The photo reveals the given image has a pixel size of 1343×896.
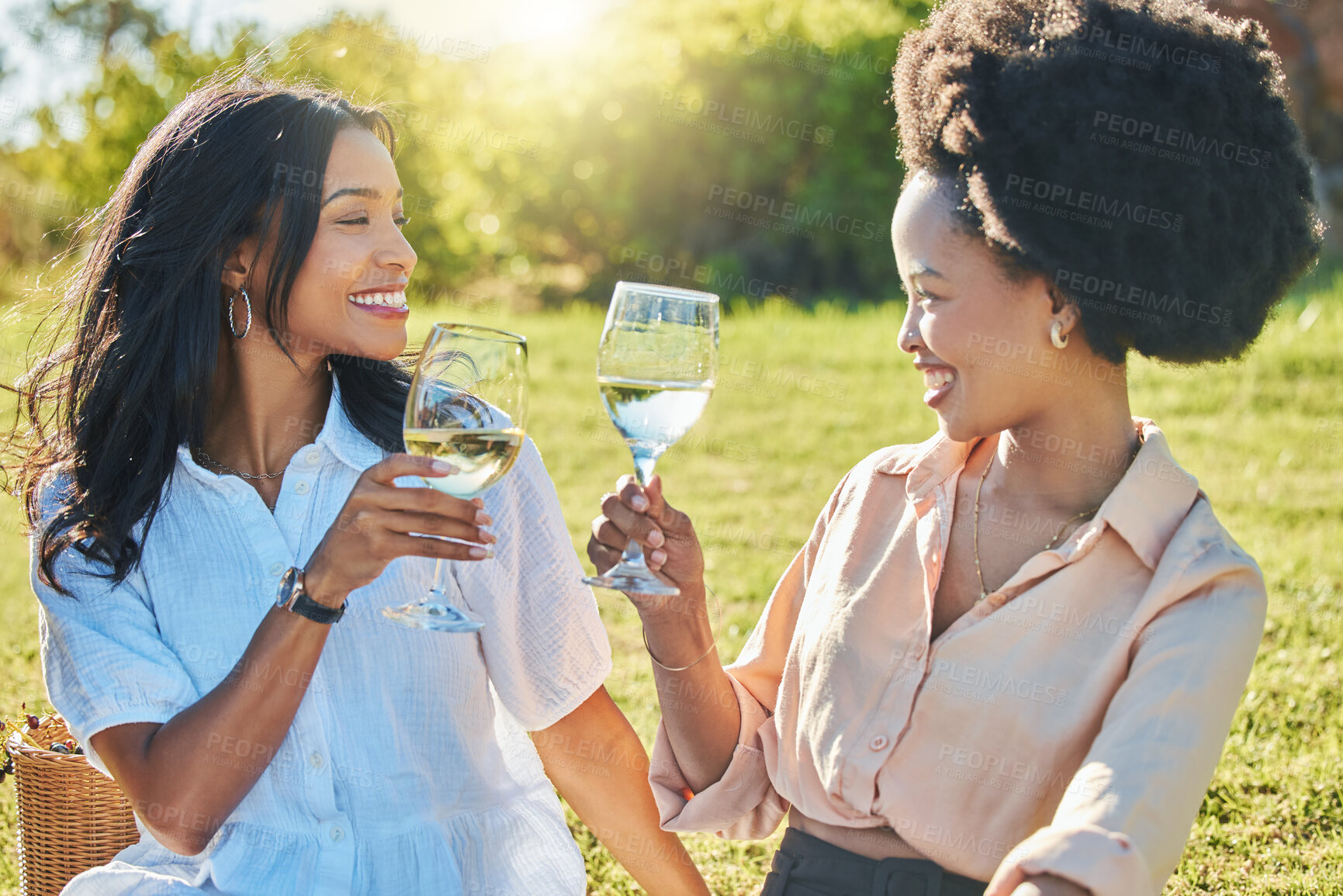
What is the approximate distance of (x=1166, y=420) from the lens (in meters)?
8.62

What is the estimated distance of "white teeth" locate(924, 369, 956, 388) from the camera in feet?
7.27

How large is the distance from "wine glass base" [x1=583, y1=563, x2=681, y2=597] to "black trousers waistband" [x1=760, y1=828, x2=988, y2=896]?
2.24 ft

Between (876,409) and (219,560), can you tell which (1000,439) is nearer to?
(219,560)

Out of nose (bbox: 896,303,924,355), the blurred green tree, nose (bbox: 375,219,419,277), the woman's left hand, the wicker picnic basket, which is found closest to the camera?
the woman's left hand

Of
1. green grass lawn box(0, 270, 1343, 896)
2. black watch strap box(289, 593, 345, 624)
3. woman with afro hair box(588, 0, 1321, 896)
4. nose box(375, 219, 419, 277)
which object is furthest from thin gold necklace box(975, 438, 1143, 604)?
green grass lawn box(0, 270, 1343, 896)

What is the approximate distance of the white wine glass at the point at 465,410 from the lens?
1.99m

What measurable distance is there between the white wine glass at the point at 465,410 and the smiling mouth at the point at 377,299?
0.75 meters

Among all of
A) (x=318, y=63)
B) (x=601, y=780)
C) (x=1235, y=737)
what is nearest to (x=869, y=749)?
(x=601, y=780)

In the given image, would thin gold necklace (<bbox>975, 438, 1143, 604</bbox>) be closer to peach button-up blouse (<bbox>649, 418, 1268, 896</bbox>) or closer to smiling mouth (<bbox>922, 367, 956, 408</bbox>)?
peach button-up blouse (<bbox>649, 418, 1268, 896</bbox>)

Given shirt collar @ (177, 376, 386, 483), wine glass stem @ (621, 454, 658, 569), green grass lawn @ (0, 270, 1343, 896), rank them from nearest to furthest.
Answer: wine glass stem @ (621, 454, 658, 569), shirt collar @ (177, 376, 386, 483), green grass lawn @ (0, 270, 1343, 896)

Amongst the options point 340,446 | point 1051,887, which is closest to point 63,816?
point 340,446

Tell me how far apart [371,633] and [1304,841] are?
115 inches

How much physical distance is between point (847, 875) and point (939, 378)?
93 centimetres

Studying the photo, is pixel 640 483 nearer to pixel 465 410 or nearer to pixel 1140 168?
pixel 465 410
